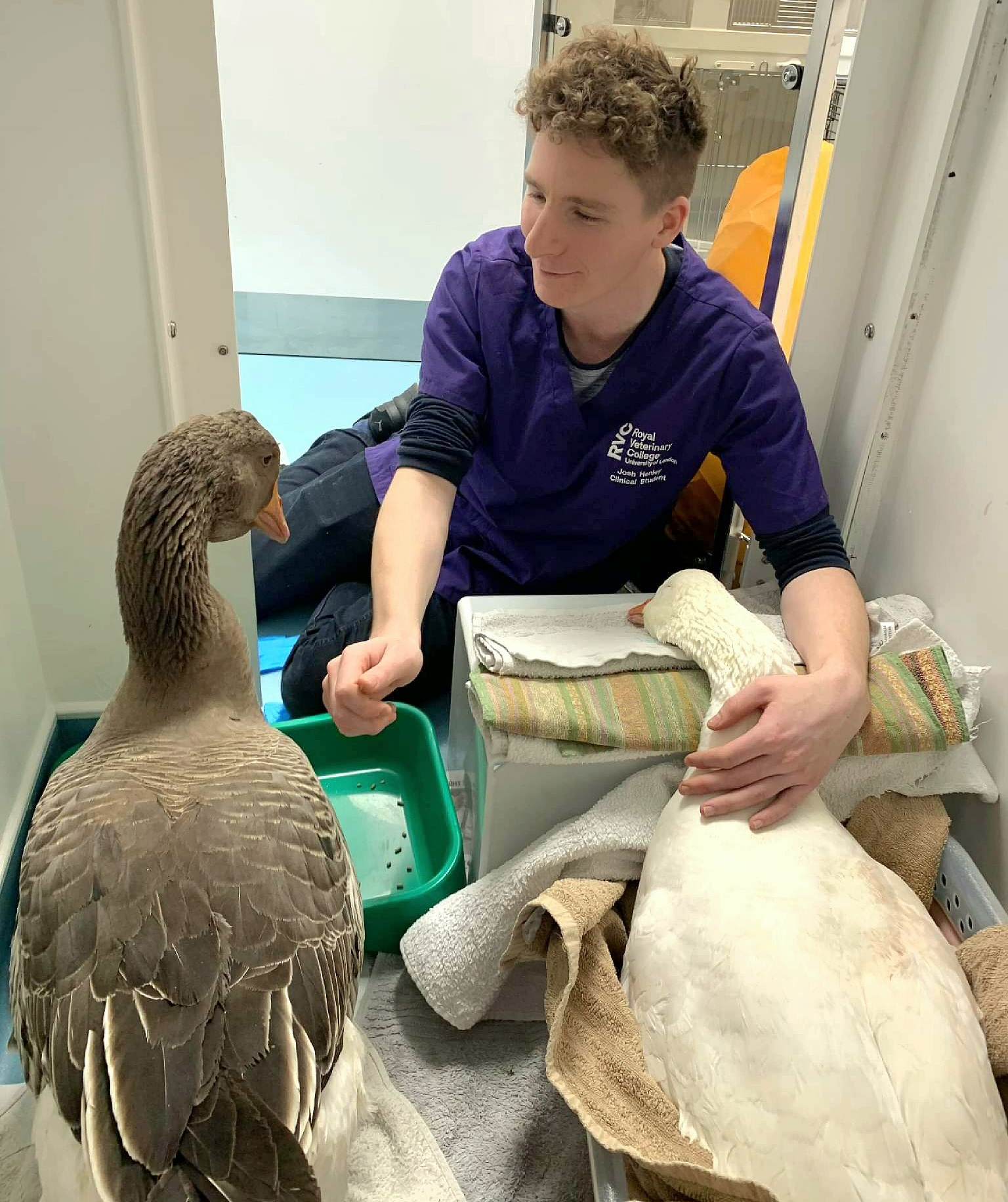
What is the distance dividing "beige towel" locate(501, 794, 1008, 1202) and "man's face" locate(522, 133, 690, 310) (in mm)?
697

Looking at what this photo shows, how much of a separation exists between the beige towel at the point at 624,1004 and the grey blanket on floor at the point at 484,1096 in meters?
0.17

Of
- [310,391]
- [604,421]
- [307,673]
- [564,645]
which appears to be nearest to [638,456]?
[604,421]

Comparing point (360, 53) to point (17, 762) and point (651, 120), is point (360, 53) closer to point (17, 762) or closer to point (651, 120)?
point (651, 120)

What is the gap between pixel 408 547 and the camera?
1170 mm

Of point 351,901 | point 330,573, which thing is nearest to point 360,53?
point 330,573

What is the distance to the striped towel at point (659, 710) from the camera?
100cm

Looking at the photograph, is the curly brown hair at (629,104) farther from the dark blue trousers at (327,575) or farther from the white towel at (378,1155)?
the white towel at (378,1155)

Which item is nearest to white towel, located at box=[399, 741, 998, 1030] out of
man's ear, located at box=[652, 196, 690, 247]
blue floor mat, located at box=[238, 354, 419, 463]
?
man's ear, located at box=[652, 196, 690, 247]

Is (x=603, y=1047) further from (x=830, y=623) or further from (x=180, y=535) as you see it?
(x=180, y=535)

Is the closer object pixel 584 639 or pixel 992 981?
pixel 992 981

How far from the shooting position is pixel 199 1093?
27.2 inches

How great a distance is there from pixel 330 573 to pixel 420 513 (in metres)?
0.62

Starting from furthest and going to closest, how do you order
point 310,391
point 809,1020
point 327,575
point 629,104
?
point 310,391
point 327,575
point 629,104
point 809,1020

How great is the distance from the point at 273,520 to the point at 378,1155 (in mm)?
743
